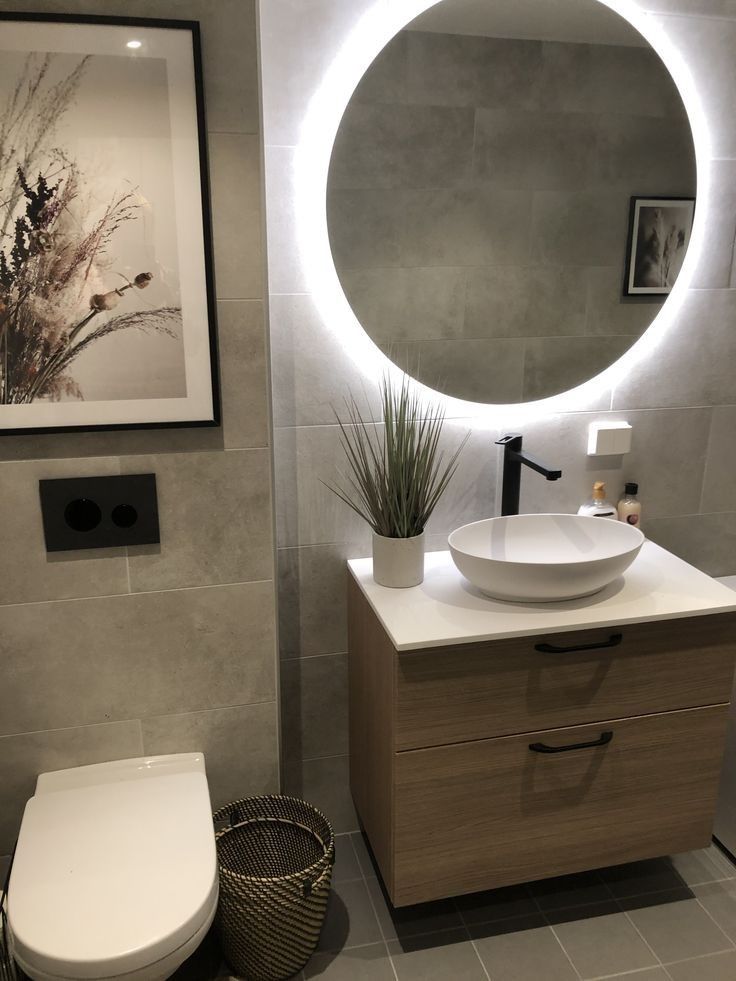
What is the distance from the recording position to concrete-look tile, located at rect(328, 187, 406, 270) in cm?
182

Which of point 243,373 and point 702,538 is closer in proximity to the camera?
point 243,373

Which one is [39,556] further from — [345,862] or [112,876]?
[345,862]

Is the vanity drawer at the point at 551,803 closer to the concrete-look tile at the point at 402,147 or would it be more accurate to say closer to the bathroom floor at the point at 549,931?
the bathroom floor at the point at 549,931

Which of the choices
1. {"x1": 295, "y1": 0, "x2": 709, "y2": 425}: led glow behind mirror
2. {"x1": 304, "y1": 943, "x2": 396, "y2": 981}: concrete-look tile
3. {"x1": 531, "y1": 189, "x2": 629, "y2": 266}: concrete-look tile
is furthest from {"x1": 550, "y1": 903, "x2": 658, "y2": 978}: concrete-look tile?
{"x1": 531, "y1": 189, "x2": 629, "y2": 266}: concrete-look tile

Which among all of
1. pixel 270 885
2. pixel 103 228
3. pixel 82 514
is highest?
pixel 103 228

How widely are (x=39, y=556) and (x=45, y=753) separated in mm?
456

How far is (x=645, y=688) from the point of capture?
70.8 inches

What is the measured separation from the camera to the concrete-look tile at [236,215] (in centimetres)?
155

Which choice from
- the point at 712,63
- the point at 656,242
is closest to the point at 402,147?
the point at 656,242

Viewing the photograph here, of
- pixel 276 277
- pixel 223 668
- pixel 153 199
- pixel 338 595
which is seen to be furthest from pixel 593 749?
pixel 153 199

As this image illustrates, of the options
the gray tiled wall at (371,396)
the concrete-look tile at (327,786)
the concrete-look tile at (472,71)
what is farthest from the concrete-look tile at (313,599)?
the concrete-look tile at (472,71)

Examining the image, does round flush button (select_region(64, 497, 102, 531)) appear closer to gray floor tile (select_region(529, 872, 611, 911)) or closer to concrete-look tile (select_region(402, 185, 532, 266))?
concrete-look tile (select_region(402, 185, 532, 266))

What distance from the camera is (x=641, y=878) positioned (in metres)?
2.06

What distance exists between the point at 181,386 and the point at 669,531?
55.1 inches
